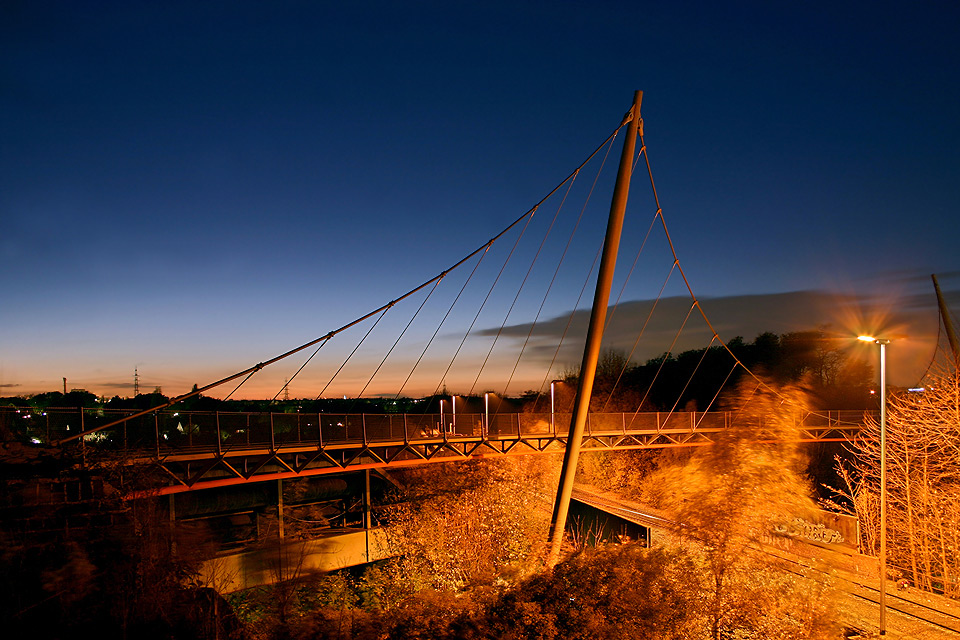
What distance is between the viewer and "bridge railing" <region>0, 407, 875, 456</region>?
14664mm

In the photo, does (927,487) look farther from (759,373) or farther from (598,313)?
(759,373)

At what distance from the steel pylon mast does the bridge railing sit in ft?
9.33

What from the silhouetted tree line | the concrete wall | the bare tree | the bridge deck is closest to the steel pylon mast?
the bridge deck

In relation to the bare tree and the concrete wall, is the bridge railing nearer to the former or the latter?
the bare tree

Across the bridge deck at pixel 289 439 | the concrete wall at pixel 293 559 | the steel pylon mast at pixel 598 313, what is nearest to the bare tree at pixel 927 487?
the bridge deck at pixel 289 439

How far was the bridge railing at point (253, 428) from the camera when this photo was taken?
14.7m

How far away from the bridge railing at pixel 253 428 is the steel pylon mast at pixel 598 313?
284cm

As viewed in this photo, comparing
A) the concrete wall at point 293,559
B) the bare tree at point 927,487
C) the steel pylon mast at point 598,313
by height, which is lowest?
the concrete wall at point 293,559

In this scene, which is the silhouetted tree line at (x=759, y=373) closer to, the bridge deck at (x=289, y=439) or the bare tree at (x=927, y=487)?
the bridge deck at (x=289, y=439)

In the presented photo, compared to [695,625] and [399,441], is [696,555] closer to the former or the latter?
[695,625]

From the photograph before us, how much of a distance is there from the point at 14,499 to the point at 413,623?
826 cm

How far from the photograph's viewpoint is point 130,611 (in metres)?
10.4

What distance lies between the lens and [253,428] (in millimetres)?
18922

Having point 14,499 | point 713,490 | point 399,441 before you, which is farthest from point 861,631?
point 14,499
